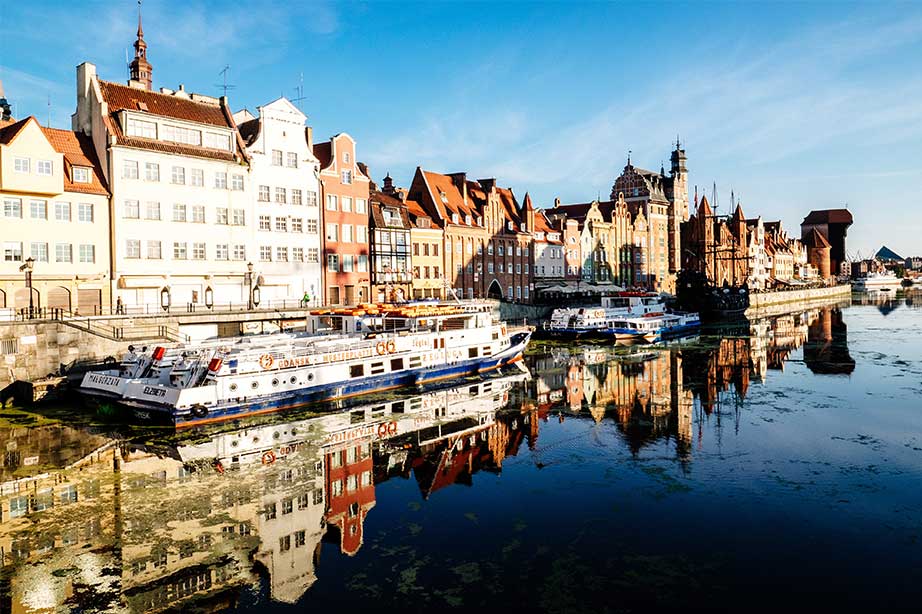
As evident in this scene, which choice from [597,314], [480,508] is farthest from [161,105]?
[480,508]

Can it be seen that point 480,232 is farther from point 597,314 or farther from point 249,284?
point 249,284

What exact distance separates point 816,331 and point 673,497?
216 ft

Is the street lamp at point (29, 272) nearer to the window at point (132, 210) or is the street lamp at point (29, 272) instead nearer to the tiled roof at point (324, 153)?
the window at point (132, 210)

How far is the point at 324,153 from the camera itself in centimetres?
6531

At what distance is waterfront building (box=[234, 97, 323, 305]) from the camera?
2293 inches

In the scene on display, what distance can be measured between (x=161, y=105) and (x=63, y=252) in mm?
14043

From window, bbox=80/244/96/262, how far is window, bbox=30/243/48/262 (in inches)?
86.6

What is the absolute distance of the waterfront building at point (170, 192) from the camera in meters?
49.6

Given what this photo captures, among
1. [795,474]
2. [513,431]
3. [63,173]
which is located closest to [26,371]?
[63,173]

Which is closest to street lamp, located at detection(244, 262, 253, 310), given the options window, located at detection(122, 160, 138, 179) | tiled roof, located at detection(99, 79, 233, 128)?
window, located at detection(122, 160, 138, 179)

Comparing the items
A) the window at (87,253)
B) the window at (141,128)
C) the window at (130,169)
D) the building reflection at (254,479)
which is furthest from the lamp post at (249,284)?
the building reflection at (254,479)

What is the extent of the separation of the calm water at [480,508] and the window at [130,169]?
21591 mm

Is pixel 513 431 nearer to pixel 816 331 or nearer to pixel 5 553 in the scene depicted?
pixel 5 553

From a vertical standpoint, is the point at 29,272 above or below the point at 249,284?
above
